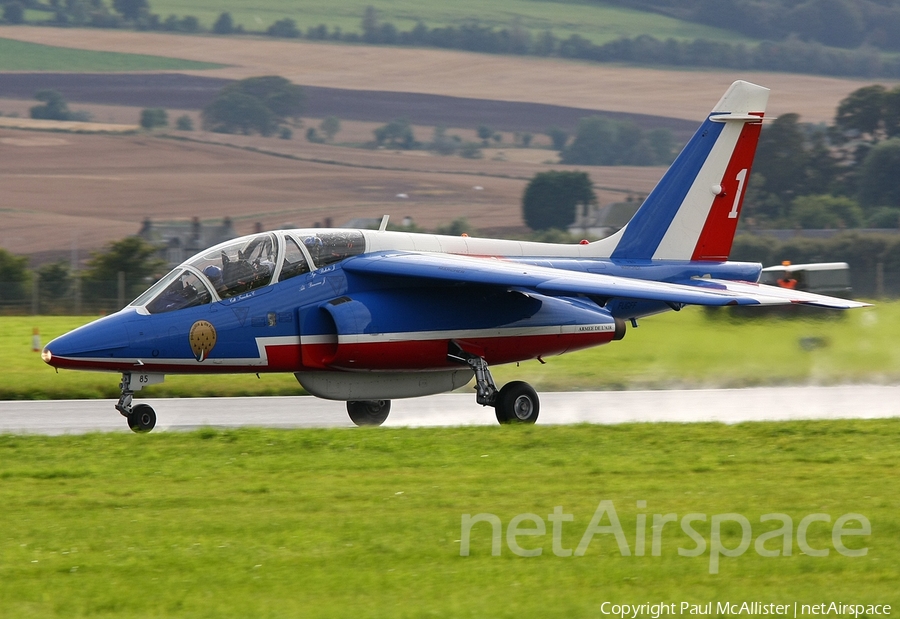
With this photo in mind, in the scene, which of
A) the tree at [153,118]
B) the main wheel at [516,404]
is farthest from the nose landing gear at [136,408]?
the tree at [153,118]

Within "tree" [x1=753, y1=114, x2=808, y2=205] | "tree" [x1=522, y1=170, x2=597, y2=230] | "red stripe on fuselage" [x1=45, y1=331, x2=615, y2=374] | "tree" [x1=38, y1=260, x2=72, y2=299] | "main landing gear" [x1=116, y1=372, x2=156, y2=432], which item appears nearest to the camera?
"red stripe on fuselage" [x1=45, y1=331, x2=615, y2=374]

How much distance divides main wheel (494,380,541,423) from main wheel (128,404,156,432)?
14.1ft

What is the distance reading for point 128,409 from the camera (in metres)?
13.9

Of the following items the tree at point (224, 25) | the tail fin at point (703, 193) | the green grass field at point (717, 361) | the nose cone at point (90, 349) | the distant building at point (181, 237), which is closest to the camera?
the nose cone at point (90, 349)

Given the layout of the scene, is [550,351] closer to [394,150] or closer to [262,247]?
[262,247]

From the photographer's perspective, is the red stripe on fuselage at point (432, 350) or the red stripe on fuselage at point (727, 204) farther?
the red stripe on fuselage at point (727, 204)

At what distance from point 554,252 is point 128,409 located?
6.55m

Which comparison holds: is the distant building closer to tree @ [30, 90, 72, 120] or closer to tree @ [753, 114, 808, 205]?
tree @ [753, 114, 808, 205]

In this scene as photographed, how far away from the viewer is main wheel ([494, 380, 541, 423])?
14828 mm

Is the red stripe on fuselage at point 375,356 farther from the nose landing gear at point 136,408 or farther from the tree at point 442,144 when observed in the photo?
the tree at point 442,144

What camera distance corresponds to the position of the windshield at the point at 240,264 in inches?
552

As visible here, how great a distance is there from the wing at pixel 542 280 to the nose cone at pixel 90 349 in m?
2.93

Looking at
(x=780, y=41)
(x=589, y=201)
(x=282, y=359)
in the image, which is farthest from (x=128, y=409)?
(x=780, y=41)

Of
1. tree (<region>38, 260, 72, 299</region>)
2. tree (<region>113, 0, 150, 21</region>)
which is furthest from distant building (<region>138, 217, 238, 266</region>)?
tree (<region>113, 0, 150, 21</region>)
